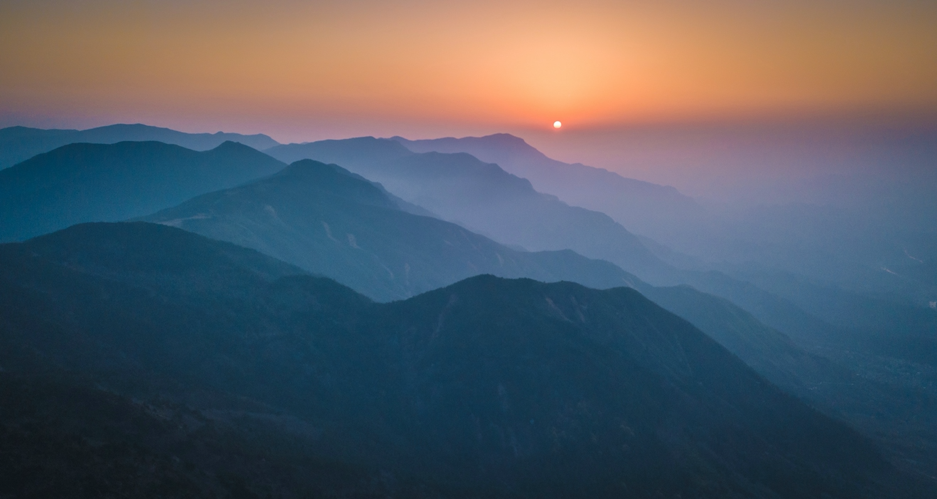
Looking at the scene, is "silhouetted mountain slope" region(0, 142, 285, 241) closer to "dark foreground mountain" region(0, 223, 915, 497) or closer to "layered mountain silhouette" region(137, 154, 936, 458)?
"layered mountain silhouette" region(137, 154, 936, 458)

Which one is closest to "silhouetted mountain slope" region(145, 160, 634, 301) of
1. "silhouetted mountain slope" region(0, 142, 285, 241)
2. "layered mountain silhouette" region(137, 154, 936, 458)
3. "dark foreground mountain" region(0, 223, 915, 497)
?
"layered mountain silhouette" region(137, 154, 936, 458)

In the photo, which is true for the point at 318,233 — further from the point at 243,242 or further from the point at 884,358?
the point at 884,358

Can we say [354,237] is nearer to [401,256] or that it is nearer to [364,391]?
[401,256]

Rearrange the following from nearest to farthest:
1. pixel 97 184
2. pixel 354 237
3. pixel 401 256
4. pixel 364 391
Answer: pixel 364 391
pixel 354 237
pixel 401 256
pixel 97 184

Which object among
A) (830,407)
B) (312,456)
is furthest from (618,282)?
(312,456)

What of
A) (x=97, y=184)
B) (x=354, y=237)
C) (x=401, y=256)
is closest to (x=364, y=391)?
(x=401, y=256)

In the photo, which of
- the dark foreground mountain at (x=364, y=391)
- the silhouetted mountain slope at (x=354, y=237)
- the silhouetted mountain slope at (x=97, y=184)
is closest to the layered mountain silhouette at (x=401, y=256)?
the silhouetted mountain slope at (x=354, y=237)
